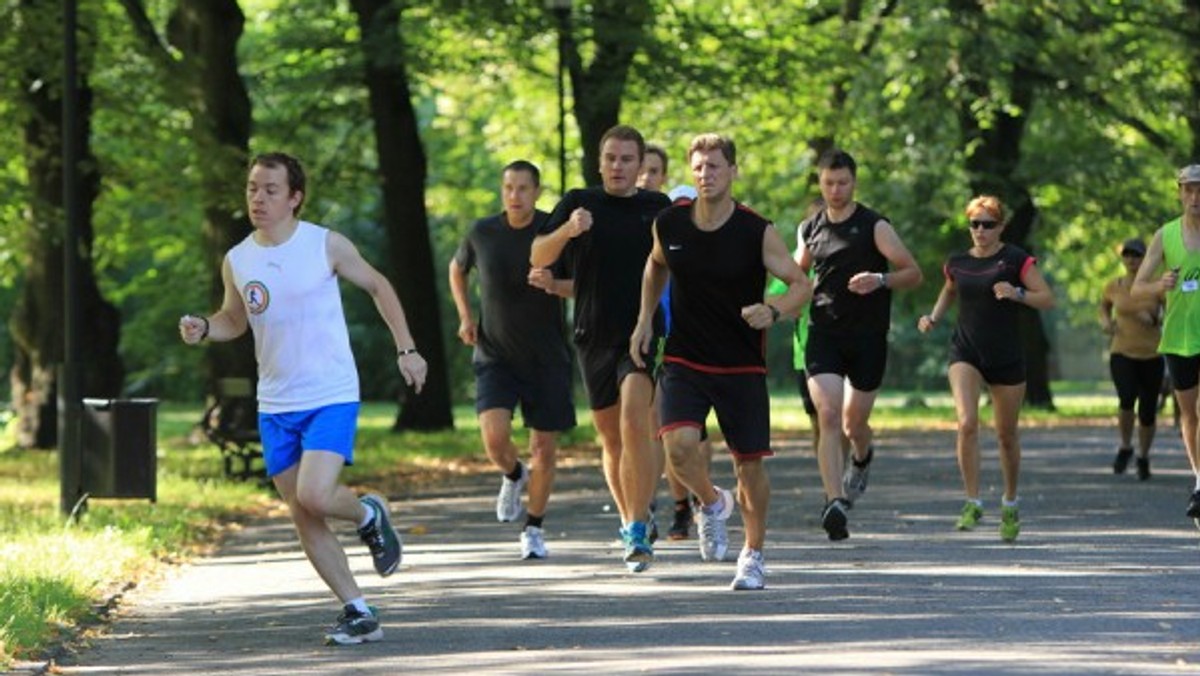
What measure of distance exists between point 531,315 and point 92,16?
49.6ft

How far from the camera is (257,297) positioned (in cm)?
1200

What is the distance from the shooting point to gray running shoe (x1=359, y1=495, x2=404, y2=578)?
1220cm

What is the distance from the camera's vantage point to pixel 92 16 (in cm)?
3033

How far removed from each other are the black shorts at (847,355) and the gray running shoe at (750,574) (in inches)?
141

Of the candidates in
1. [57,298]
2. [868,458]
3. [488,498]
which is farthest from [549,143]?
[868,458]

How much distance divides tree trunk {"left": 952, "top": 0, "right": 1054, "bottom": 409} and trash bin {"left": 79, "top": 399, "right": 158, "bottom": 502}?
22.7 meters

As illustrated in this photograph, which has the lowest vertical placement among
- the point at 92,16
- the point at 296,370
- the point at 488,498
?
the point at 488,498

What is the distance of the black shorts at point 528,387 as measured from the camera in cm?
1625

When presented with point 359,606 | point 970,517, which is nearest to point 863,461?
point 970,517

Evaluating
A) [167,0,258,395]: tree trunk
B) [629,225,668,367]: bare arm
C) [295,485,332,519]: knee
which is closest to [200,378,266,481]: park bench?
[167,0,258,395]: tree trunk

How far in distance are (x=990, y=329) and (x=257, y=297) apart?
21.3 ft

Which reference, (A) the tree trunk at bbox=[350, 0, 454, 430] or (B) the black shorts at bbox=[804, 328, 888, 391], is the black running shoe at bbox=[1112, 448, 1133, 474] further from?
(A) the tree trunk at bbox=[350, 0, 454, 430]

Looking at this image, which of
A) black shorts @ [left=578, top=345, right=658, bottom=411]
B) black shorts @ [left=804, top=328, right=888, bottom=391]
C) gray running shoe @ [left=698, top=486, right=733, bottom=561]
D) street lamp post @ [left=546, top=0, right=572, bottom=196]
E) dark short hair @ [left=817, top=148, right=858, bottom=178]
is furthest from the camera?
street lamp post @ [left=546, top=0, right=572, bottom=196]

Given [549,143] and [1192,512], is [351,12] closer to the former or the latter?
[549,143]
